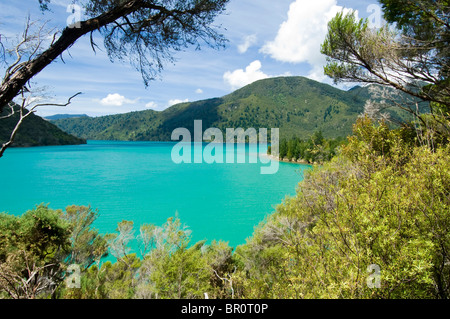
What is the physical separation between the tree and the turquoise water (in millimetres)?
14398

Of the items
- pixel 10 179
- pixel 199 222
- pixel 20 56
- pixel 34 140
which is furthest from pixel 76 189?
pixel 34 140

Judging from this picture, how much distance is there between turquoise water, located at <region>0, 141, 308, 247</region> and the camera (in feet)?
88.7

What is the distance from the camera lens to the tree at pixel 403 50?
5.96 metres

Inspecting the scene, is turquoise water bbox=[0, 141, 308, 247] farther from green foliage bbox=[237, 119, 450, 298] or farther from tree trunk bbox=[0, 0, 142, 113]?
tree trunk bbox=[0, 0, 142, 113]

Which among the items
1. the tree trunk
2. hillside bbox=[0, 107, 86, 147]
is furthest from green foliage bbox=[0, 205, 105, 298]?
hillside bbox=[0, 107, 86, 147]

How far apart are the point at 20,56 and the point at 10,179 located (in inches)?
2175

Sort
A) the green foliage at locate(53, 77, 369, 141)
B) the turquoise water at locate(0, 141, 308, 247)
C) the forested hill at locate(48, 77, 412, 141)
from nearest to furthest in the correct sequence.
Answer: the turquoise water at locate(0, 141, 308, 247) < the forested hill at locate(48, 77, 412, 141) < the green foliage at locate(53, 77, 369, 141)

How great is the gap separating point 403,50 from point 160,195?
114ft

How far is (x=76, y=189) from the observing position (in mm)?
37906

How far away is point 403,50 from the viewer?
21.6 feet

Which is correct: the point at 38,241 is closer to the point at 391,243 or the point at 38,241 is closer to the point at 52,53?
the point at 52,53

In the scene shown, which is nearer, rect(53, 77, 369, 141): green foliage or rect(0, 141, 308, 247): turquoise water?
rect(0, 141, 308, 247): turquoise water

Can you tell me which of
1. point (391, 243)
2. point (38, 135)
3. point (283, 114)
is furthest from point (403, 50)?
point (283, 114)

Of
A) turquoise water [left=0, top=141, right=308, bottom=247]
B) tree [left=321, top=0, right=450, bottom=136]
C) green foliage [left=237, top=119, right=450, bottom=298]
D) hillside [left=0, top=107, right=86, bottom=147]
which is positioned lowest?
turquoise water [left=0, top=141, right=308, bottom=247]
